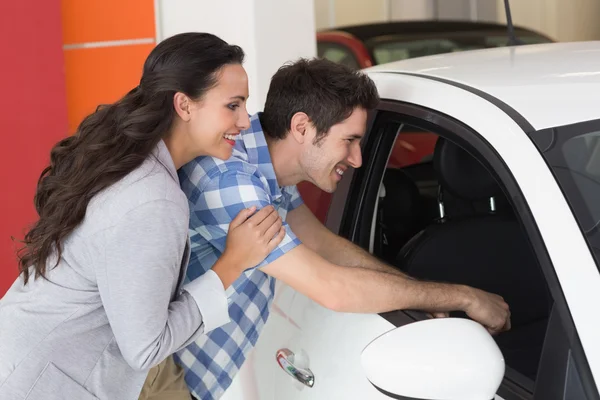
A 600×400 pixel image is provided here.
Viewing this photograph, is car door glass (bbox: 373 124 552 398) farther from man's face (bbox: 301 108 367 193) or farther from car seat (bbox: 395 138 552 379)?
man's face (bbox: 301 108 367 193)

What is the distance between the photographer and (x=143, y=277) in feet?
5.83

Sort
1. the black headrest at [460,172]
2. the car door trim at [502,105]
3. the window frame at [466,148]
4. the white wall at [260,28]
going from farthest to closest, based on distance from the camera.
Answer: the white wall at [260,28] < the black headrest at [460,172] < the car door trim at [502,105] < the window frame at [466,148]

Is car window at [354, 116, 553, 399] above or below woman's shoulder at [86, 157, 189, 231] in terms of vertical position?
below

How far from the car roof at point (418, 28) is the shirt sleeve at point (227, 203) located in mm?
3714

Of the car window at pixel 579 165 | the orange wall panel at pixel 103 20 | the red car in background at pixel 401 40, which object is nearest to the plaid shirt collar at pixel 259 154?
the car window at pixel 579 165

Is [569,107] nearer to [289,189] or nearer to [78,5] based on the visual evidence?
[289,189]

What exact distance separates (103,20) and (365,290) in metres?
3.55

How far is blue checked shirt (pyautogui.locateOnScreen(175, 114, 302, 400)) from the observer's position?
2131 millimetres

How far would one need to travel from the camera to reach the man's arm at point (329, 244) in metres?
2.31

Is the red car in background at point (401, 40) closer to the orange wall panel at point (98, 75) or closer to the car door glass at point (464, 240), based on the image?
the orange wall panel at point (98, 75)

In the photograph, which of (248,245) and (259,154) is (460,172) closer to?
(259,154)

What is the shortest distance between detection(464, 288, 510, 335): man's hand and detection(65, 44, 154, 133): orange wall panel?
340 cm

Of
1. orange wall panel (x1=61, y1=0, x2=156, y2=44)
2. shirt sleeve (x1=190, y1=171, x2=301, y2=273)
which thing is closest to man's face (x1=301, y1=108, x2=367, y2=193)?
shirt sleeve (x1=190, y1=171, x2=301, y2=273)

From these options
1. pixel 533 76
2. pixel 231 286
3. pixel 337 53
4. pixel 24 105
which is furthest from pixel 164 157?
pixel 337 53
